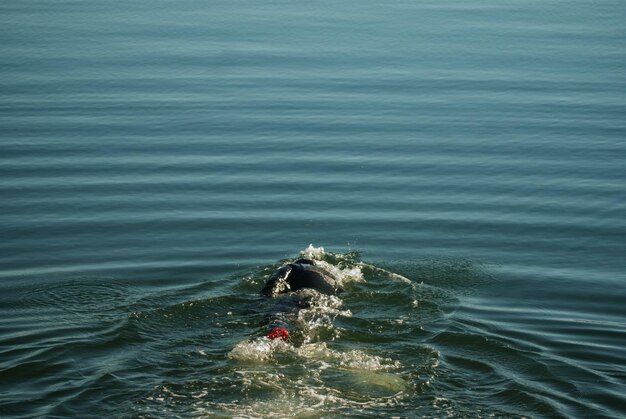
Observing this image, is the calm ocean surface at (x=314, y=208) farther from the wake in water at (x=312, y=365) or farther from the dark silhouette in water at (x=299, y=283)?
the dark silhouette in water at (x=299, y=283)

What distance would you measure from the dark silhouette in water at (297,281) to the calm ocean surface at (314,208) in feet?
0.91

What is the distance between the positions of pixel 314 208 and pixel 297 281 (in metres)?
4.19

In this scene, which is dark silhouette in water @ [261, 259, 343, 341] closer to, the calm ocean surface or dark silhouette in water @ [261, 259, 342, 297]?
dark silhouette in water @ [261, 259, 342, 297]

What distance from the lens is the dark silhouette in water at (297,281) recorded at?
13.3 meters

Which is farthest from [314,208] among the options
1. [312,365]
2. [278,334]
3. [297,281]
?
[312,365]

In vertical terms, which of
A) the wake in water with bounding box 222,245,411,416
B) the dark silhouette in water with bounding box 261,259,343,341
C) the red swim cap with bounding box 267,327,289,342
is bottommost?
the wake in water with bounding box 222,245,411,416

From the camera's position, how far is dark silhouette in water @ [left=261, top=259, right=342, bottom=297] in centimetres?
1334

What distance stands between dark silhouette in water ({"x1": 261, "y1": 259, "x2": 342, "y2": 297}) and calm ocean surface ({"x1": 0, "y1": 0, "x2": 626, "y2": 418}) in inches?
11.0

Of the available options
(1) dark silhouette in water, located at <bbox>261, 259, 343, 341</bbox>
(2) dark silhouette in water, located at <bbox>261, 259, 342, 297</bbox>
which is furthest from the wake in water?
(2) dark silhouette in water, located at <bbox>261, 259, 342, 297</bbox>

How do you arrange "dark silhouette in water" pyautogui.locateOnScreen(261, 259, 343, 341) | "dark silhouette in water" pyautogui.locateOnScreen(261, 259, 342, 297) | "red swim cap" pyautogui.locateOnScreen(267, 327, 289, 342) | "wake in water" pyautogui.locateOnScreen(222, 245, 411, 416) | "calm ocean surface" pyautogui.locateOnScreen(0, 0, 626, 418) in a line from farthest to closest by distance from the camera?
"dark silhouette in water" pyautogui.locateOnScreen(261, 259, 342, 297), "dark silhouette in water" pyautogui.locateOnScreen(261, 259, 343, 341), "red swim cap" pyautogui.locateOnScreen(267, 327, 289, 342), "calm ocean surface" pyautogui.locateOnScreen(0, 0, 626, 418), "wake in water" pyautogui.locateOnScreen(222, 245, 411, 416)

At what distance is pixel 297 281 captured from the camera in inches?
527

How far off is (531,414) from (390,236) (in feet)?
20.3

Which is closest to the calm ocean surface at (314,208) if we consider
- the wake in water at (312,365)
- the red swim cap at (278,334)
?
the wake in water at (312,365)

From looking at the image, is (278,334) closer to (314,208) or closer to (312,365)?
(312,365)
